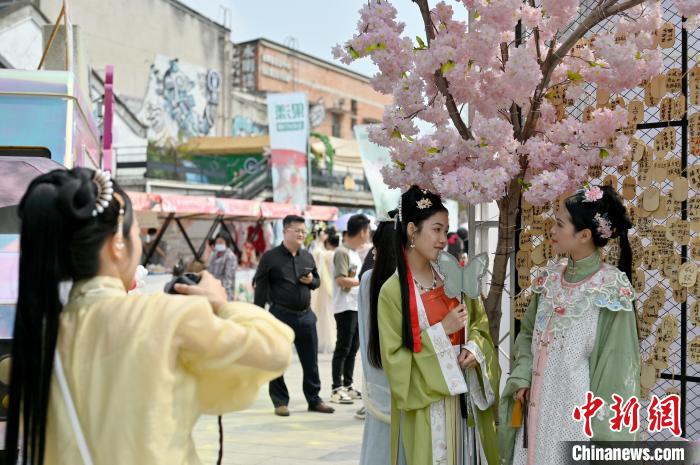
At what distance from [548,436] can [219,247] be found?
10147 millimetres

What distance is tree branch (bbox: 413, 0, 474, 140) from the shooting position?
3.43m

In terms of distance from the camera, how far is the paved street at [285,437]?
5.25m

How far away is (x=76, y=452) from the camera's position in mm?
1815

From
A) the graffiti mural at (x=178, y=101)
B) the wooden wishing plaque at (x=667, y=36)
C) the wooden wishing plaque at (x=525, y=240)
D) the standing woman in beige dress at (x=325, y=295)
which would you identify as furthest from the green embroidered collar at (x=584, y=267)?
the graffiti mural at (x=178, y=101)

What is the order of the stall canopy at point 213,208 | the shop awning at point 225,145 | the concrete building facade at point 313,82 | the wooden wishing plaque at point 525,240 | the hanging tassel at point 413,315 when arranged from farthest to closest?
the concrete building facade at point 313,82 < the shop awning at point 225,145 < the stall canopy at point 213,208 < the wooden wishing plaque at point 525,240 < the hanging tassel at point 413,315

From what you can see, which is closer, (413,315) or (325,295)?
(413,315)

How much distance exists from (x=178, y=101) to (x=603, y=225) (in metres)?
25.2

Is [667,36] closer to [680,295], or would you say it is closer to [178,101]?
[680,295]

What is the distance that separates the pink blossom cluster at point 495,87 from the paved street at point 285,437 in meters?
2.48

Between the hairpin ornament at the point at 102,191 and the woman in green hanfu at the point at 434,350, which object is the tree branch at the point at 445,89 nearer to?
the woman in green hanfu at the point at 434,350

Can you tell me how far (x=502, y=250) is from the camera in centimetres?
376

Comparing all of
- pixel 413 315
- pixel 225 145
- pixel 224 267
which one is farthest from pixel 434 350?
pixel 225 145

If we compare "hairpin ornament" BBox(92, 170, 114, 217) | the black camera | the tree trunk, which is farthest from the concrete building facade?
"hairpin ornament" BBox(92, 170, 114, 217)
